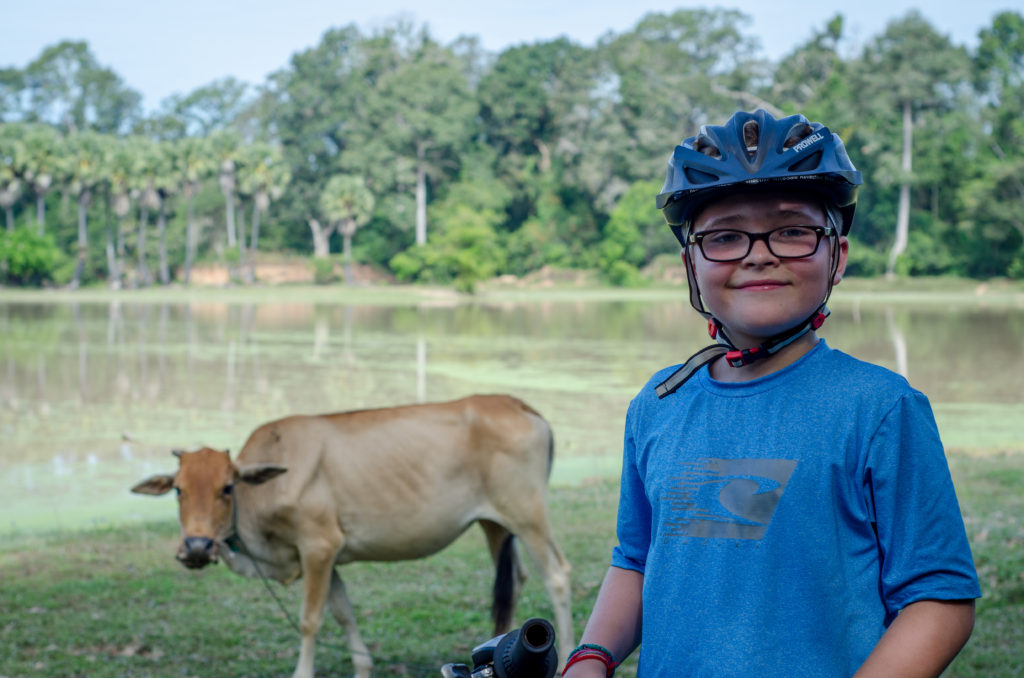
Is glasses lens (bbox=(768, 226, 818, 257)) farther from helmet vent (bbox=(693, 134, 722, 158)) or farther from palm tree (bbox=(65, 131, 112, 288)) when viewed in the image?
palm tree (bbox=(65, 131, 112, 288))

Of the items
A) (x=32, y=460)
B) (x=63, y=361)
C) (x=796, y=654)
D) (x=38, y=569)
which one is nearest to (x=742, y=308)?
(x=796, y=654)

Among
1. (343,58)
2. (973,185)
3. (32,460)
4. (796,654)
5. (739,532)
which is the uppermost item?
(343,58)

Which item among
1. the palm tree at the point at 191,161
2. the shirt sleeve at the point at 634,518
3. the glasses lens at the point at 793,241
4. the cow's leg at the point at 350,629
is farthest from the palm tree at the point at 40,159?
the glasses lens at the point at 793,241

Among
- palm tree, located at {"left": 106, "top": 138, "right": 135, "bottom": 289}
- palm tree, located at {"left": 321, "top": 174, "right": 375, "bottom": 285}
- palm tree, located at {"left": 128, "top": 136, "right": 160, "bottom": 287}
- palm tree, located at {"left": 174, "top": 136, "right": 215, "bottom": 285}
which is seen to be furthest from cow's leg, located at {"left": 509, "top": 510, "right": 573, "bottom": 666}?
palm tree, located at {"left": 321, "top": 174, "right": 375, "bottom": 285}

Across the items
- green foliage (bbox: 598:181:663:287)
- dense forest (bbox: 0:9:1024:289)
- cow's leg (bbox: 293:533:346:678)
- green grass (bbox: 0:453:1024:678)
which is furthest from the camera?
green foliage (bbox: 598:181:663:287)

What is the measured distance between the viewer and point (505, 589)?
6.42 metres

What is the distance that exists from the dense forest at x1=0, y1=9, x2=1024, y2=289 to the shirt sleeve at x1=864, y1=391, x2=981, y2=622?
59.2 meters

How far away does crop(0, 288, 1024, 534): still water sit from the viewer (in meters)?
14.2

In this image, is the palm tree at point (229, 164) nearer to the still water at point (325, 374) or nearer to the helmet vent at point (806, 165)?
the still water at point (325, 374)

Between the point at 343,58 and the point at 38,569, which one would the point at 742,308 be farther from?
the point at 343,58

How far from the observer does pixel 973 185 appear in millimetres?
57875

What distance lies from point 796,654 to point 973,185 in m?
62.1

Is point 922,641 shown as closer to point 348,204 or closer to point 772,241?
point 772,241

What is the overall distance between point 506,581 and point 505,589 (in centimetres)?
5
